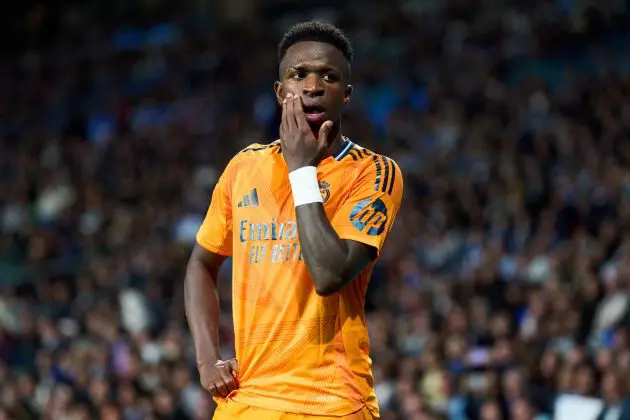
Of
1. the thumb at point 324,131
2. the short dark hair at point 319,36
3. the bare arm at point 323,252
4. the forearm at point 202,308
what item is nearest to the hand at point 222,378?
the forearm at point 202,308

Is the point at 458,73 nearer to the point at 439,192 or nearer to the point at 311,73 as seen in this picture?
the point at 439,192

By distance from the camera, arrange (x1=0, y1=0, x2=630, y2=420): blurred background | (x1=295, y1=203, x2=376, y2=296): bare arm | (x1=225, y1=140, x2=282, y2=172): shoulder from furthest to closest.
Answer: (x1=0, y1=0, x2=630, y2=420): blurred background
(x1=225, y1=140, x2=282, y2=172): shoulder
(x1=295, y1=203, x2=376, y2=296): bare arm

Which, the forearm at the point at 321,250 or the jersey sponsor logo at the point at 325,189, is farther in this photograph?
the jersey sponsor logo at the point at 325,189

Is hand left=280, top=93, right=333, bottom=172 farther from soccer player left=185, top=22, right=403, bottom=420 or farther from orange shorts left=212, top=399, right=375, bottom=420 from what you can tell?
orange shorts left=212, top=399, right=375, bottom=420

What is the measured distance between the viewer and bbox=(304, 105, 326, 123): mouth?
3932 mm

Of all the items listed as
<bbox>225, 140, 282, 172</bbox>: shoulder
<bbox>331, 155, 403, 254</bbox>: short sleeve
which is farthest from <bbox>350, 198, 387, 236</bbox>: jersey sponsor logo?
<bbox>225, 140, 282, 172</bbox>: shoulder

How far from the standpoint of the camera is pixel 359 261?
3799mm

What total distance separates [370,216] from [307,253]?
313mm

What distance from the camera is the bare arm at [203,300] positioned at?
4.21 metres

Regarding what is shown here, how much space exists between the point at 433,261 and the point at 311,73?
28.8 feet

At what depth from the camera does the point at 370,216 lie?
389 centimetres

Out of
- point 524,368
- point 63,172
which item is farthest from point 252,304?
point 63,172

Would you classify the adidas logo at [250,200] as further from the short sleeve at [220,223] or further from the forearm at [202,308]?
the forearm at [202,308]

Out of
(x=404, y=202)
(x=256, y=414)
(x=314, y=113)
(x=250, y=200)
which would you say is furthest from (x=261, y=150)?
(x=404, y=202)
